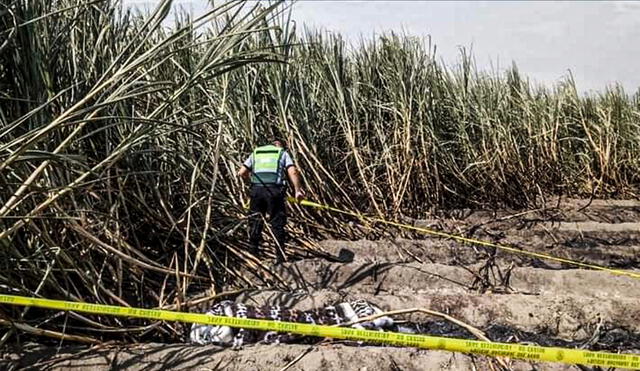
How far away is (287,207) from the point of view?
6496mm

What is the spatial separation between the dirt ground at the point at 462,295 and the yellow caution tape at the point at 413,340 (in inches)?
11.9

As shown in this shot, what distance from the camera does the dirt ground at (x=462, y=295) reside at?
3.04 meters

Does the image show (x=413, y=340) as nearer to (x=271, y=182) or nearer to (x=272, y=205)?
(x=272, y=205)

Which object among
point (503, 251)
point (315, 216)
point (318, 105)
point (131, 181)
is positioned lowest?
point (503, 251)

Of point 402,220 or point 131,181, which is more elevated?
point 131,181

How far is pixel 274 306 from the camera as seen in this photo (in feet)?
12.9

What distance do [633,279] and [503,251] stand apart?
155 centimetres

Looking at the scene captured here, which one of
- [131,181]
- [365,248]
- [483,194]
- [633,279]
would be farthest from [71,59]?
[483,194]

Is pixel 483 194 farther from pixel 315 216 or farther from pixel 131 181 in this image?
pixel 131 181

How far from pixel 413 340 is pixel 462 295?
1.88 metres

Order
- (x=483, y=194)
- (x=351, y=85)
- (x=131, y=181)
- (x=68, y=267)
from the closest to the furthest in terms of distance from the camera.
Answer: (x=68, y=267), (x=131, y=181), (x=351, y=85), (x=483, y=194)

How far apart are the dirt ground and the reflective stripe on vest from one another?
0.92 metres

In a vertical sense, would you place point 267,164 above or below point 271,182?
above

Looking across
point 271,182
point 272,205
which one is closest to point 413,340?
point 272,205
